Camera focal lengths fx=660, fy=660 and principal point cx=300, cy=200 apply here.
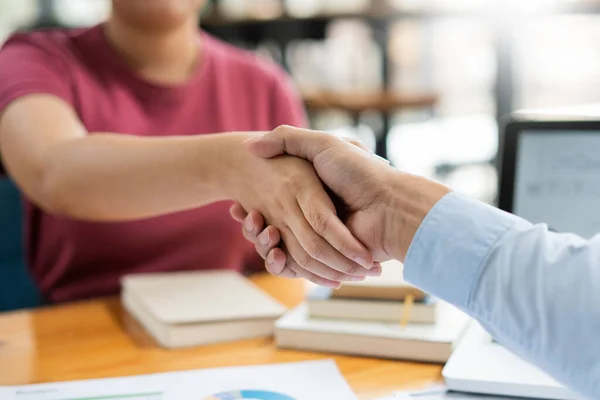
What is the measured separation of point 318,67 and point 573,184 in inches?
137

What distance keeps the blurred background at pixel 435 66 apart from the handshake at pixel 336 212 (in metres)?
2.61

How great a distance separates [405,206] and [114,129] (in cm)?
74

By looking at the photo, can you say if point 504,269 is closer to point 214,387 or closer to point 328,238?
point 328,238

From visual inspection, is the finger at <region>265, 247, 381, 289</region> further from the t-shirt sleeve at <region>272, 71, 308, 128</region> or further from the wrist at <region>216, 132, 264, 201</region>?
the t-shirt sleeve at <region>272, 71, 308, 128</region>

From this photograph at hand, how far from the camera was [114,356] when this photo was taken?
2.85ft

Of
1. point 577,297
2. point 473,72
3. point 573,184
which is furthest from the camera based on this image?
point 473,72

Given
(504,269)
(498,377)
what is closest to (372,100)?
(498,377)

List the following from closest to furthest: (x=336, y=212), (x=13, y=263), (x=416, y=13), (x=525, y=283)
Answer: (x=525, y=283)
(x=336, y=212)
(x=13, y=263)
(x=416, y=13)

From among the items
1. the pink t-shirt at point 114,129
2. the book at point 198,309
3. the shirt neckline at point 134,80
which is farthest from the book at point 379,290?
the shirt neckline at point 134,80

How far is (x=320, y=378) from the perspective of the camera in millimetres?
775

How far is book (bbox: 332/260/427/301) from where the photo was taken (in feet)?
2.91

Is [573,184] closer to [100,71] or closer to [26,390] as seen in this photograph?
[26,390]

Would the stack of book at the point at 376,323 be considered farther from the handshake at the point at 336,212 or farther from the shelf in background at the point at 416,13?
the shelf in background at the point at 416,13

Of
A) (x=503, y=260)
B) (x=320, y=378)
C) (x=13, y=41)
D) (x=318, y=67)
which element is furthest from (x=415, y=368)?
(x=318, y=67)
